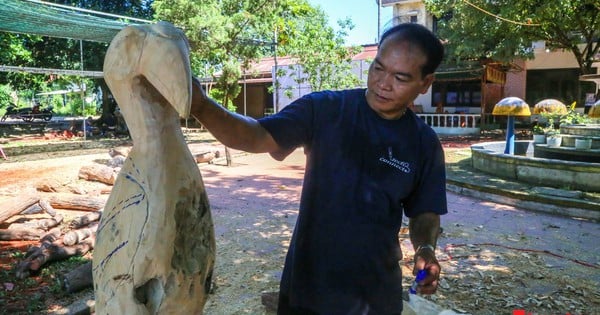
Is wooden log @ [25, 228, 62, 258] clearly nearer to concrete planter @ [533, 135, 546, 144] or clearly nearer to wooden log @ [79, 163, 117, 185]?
wooden log @ [79, 163, 117, 185]

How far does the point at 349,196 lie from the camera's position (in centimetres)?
147

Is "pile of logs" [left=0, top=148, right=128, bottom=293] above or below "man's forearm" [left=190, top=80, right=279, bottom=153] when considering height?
below

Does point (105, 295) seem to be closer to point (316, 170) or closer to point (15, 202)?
point (316, 170)

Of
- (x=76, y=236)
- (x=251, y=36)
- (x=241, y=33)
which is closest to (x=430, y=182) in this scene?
(x=76, y=236)

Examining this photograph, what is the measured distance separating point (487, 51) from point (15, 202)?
1375 centimetres

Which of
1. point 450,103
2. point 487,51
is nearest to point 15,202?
point 487,51

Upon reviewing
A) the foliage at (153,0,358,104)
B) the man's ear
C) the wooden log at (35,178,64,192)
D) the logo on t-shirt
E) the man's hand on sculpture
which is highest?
the foliage at (153,0,358,104)

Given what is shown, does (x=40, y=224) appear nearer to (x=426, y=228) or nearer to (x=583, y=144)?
(x=426, y=228)

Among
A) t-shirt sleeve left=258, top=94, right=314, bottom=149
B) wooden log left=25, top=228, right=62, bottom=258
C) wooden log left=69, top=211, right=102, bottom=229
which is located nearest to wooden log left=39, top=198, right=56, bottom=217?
wooden log left=69, top=211, right=102, bottom=229

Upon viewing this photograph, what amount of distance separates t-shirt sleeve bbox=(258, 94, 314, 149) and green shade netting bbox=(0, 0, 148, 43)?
6655mm

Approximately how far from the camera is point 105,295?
1.17 metres

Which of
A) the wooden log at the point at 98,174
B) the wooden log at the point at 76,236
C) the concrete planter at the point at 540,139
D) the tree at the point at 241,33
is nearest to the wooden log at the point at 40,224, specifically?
the wooden log at the point at 76,236

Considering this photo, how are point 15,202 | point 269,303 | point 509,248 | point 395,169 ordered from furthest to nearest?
1. point 15,202
2. point 509,248
3. point 269,303
4. point 395,169

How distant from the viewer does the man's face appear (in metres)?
1.50
